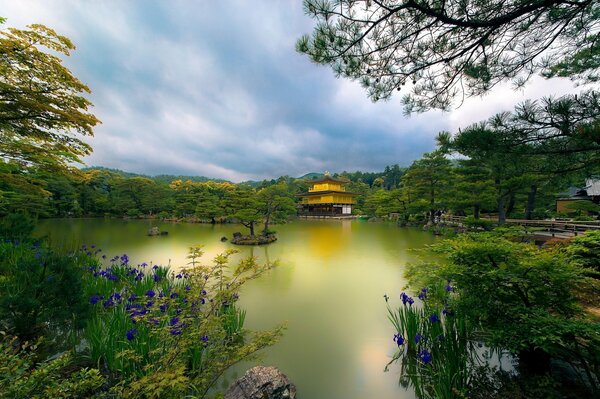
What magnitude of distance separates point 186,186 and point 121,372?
28401 millimetres

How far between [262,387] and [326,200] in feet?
74.6

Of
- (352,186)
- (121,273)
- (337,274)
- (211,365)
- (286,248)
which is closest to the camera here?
(211,365)

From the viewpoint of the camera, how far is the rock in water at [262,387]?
1595mm

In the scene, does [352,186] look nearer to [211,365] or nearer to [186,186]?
[186,186]

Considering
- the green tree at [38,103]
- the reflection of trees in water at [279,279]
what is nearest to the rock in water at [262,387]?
the reflection of trees in water at [279,279]

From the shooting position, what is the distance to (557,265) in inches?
67.4

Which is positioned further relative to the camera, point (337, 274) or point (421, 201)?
point (421, 201)

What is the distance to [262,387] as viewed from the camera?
1.61m

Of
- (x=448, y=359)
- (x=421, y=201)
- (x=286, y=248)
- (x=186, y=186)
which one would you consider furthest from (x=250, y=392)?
Result: (x=186, y=186)

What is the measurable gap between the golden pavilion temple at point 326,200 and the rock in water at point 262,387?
2184 centimetres

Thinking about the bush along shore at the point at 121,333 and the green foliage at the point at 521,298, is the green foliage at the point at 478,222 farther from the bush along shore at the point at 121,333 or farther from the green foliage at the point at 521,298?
the bush along shore at the point at 121,333

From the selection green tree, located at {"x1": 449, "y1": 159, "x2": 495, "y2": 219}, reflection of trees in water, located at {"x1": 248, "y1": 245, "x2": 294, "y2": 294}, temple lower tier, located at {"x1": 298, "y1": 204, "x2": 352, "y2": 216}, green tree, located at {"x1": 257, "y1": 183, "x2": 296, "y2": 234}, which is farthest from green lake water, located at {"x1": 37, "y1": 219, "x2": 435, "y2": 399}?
temple lower tier, located at {"x1": 298, "y1": 204, "x2": 352, "y2": 216}

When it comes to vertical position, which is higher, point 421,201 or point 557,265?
point 421,201

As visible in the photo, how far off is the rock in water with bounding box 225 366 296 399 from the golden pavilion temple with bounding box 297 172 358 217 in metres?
21.8
